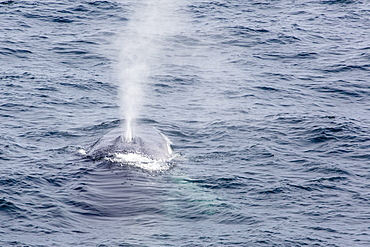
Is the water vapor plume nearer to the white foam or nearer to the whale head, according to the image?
the whale head

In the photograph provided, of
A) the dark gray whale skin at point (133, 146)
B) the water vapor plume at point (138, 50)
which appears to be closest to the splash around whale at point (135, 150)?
the dark gray whale skin at point (133, 146)

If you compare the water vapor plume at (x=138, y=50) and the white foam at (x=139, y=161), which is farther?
the water vapor plume at (x=138, y=50)

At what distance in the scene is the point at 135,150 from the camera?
90.0 feet

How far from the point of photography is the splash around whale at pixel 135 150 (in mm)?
26781

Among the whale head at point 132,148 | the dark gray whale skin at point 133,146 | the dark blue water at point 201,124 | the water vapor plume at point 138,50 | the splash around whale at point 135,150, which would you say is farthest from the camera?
the water vapor plume at point 138,50

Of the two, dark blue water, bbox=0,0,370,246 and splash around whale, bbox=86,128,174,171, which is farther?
splash around whale, bbox=86,128,174,171

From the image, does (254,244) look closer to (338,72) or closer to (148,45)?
(338,72)

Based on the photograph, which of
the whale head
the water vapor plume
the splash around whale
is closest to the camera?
the splash around whale

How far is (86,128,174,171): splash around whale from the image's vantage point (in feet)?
87.9

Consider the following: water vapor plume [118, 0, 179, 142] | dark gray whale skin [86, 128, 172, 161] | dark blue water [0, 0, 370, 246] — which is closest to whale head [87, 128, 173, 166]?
dark gray whale skin [86, 128, 172, 161]

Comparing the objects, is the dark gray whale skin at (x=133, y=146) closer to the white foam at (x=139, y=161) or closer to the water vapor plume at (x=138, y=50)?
the white foam at (x=139, y=161)

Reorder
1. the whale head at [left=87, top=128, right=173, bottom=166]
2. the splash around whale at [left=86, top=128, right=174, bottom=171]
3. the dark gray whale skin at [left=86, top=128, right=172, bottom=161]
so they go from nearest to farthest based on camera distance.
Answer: the splash around whale at [left=86, top=128, right=174, bottom=171] < the whale head at [left=87, top=128, right=173, bottom=166] < the dark gray whale skin at [left=86, top=128, right=172, bottom=161]

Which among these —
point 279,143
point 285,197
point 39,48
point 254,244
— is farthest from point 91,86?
point 254,244

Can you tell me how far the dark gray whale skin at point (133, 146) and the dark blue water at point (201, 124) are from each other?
69cm
